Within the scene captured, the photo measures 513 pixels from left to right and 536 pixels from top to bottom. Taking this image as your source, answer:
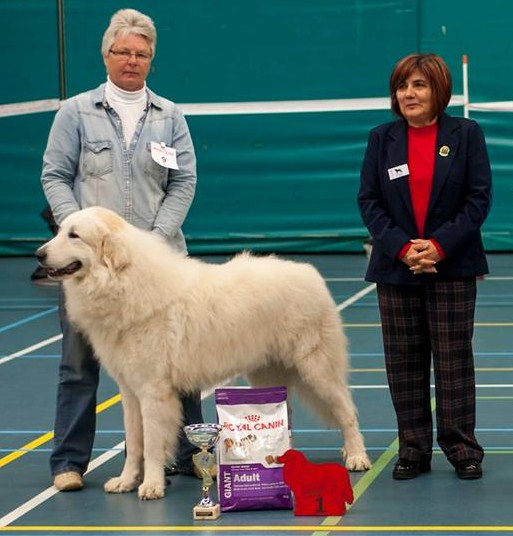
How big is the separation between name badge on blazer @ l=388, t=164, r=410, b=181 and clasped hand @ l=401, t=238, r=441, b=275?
0.30 metres

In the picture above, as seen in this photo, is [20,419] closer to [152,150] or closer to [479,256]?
[152,150]

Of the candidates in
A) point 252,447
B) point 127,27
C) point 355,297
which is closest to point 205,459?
point 252,447

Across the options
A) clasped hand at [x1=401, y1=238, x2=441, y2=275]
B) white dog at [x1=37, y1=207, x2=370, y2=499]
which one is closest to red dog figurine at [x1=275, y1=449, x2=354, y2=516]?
white dog at [x1=37, y1=207, x2=370, y2=499]

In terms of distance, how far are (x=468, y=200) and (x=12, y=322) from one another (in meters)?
6.01

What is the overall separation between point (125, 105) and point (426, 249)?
58.9 inches

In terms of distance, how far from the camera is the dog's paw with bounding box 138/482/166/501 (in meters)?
5.38

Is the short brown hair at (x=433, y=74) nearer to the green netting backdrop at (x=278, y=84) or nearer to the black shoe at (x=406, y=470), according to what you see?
the black shoe at (x=406, y=470)

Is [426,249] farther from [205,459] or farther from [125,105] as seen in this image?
[125,105]

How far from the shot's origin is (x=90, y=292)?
5305 millimetres

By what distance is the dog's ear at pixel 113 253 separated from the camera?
5273mm

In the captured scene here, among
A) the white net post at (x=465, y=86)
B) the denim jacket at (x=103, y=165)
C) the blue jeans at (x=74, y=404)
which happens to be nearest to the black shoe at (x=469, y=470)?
the blue jeans at (x=74, y=404)

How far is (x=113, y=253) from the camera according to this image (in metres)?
5.29

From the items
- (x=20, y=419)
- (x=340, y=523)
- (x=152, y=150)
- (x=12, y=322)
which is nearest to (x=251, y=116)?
(x=12, y=322)

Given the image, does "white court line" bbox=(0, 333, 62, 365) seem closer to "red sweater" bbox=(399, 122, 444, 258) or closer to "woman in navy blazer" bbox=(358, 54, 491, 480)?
"woman in navy blazer" bbox=(358, 54, 491, 480)
